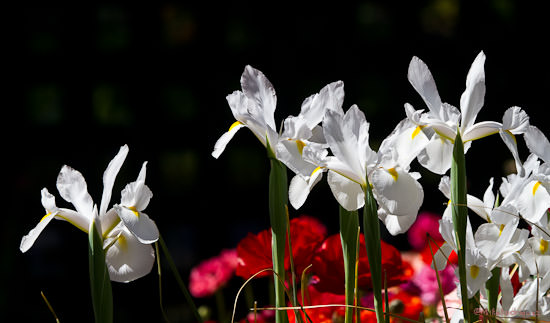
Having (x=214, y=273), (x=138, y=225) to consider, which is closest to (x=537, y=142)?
(x=138, y=225)

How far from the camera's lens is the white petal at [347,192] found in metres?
0.38

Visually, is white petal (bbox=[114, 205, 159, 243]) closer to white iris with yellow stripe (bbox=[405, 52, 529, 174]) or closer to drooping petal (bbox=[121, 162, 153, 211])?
drooping petal (bbox=[121, 162, 153, 211])

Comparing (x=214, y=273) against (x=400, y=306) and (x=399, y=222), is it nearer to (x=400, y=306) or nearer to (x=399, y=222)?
(x=400, y=306)

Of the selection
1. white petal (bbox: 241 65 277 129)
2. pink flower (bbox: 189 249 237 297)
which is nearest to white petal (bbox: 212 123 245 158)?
white petal (bbox: 241 65 277 129)

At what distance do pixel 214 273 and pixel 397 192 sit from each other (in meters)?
0.66

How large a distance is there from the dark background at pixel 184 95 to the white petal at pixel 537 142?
2022mm

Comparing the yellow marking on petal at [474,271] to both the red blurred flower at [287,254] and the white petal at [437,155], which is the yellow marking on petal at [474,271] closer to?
the white petal at [437,155]

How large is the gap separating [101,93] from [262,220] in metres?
0.76

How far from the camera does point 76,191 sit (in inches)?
16.7

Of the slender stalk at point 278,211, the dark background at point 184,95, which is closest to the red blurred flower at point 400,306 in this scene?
the slender stalk at point 278,211

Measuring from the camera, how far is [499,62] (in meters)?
2.75

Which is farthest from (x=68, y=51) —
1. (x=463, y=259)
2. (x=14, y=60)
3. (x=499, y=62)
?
(x=463, y=259)

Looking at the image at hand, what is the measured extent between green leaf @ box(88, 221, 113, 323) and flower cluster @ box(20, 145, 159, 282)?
0.02 metres

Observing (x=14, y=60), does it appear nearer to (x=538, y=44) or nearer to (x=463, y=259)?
(x=538, y=44)
